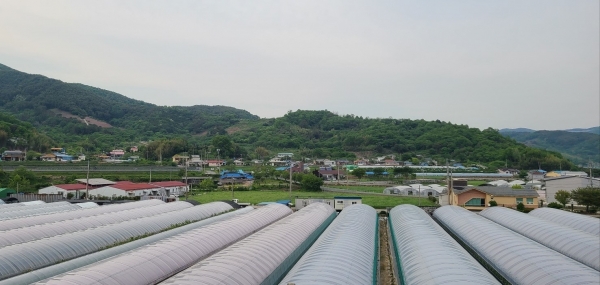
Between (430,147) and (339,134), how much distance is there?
25511 millimetres

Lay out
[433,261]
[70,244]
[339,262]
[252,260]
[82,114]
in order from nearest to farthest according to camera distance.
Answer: [339,262] → [252,260] → [433,261] → [70,244] → [82,114]

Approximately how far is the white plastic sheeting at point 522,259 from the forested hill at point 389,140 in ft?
216

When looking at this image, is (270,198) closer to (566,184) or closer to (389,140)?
(566,184)

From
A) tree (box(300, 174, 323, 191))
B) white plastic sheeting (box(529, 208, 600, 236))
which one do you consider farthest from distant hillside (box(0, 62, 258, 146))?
white plastic sheeting (box(529, 208, 600, 236))

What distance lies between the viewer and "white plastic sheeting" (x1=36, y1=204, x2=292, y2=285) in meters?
9.28

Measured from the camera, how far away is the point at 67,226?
60.5 feet

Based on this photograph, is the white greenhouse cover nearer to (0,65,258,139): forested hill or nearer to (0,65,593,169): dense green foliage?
(0,65,593,169): dense green foliage

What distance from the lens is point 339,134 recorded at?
11144 centimetres

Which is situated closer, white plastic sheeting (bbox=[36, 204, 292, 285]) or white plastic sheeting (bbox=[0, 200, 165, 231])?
white plastic sheeting (bbox=[36, 204, 292, 285])

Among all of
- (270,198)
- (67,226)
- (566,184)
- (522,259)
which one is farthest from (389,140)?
(522,259)

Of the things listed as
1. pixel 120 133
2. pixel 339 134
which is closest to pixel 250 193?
pixel 339 134

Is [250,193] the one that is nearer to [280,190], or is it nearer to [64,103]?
[280,190]

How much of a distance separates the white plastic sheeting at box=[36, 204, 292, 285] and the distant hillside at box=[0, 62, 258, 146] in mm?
97129

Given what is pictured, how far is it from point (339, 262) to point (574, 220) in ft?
48.7
